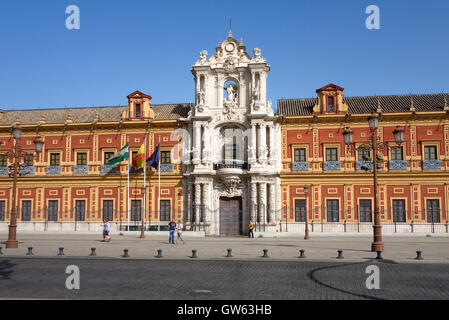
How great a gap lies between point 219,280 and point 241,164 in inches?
888

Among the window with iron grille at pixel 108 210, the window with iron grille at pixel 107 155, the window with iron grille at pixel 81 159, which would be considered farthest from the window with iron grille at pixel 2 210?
the window with iron grille at pixel 107 155

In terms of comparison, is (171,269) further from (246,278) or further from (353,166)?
(353,166)

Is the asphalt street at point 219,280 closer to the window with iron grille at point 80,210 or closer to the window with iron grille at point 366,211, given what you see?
the window with iron grille at point 366,211

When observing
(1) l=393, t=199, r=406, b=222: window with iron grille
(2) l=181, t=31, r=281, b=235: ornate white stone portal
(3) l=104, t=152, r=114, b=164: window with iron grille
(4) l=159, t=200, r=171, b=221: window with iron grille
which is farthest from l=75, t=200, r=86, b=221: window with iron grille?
(1) l=393, t=199, r=406, b=222: window with iron grille

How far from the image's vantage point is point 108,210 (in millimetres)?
34750

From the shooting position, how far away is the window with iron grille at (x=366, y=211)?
32.0 m

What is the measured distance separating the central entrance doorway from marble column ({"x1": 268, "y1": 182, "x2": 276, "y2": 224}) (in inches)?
94.5

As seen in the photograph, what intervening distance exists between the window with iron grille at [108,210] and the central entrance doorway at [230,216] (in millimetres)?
8820

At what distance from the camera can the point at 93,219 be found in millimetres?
34594

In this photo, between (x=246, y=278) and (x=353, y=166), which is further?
(x=353, y=166)

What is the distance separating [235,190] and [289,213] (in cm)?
441

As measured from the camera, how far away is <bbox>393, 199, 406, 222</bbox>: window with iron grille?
31.7 m
